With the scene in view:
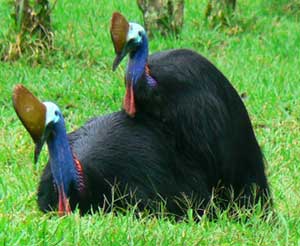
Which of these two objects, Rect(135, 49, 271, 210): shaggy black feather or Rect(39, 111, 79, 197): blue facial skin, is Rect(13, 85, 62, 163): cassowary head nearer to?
Rect(39, 111, 79, 197): blue facial skin

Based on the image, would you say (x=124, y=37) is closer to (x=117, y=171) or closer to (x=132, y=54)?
(x=132, y=54)

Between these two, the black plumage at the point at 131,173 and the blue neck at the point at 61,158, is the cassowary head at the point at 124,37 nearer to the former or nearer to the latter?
the black plumage at the point at 131,173

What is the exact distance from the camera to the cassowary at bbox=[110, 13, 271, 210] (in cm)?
459

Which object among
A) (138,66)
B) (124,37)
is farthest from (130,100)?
(124,37)

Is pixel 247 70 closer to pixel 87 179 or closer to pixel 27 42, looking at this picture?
pixel 27 42

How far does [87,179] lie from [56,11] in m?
5.99

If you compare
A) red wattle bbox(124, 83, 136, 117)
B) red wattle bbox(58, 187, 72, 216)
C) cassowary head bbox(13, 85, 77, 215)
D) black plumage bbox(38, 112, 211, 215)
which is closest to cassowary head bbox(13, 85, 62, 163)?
cassowary head bbox(13, 85, 77, 215)

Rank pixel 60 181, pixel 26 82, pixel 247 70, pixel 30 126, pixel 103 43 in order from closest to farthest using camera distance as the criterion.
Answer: pixel 30 126, pixel 60 181, pixel 26 82, pixel 247 70, pixel 103 43

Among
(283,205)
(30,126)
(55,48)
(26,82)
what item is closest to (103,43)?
(55,48)

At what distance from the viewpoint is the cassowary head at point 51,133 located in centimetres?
394

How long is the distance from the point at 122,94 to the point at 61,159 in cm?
294

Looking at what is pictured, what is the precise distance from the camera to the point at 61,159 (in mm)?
4293

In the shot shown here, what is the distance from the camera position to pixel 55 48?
328 inches

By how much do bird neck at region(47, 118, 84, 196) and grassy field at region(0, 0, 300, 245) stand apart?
0.21m
